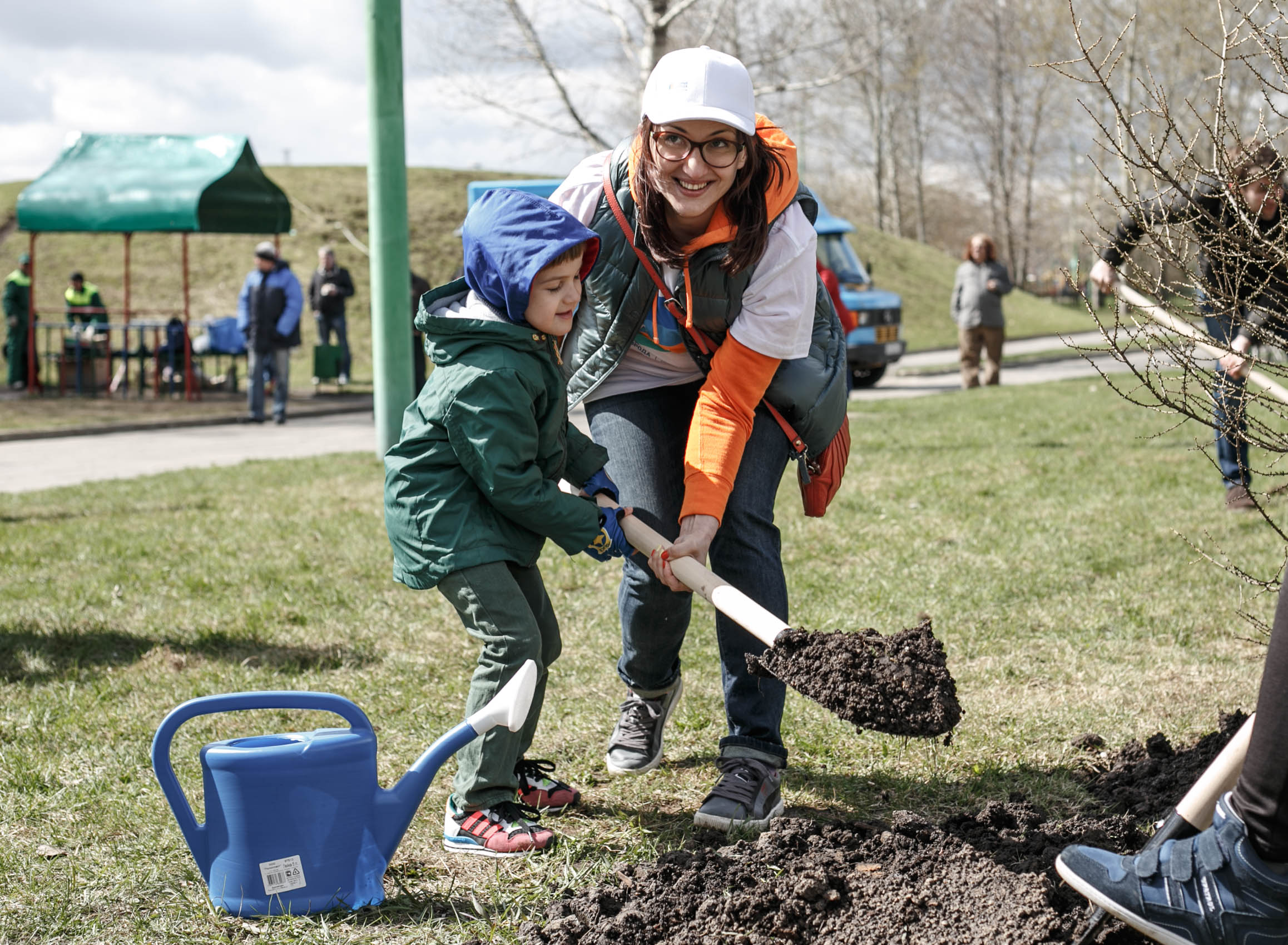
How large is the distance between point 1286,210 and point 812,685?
150cm

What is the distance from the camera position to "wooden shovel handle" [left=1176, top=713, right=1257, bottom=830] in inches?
83.7

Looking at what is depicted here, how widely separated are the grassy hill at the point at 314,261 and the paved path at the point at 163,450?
25.6 feet

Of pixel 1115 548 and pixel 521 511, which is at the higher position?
pixel 521 511

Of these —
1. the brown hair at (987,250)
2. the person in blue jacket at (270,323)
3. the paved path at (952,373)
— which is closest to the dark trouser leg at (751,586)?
the paved path at (952,373)

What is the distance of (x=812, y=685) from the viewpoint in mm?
2523

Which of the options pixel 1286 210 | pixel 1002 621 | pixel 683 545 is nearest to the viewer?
pixel 1286 210

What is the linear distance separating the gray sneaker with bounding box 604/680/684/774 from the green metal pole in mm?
5869

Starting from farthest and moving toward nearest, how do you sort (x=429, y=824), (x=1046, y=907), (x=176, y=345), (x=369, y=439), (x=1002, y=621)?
1. (x=176, y=345)
2. (x=369, y=439)
3. (x=1002, y=621)
4. (x=429, y=824)
5. (x=1046, y=907)

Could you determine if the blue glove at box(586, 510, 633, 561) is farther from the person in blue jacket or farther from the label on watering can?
the person in blue jacket

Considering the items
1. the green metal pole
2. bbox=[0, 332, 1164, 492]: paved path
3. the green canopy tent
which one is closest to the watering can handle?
the green metal pole

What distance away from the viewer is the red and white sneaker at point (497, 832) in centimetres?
284

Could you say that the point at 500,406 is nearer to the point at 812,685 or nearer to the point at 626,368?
the point at 626,368

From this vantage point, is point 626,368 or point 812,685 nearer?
point 812,685

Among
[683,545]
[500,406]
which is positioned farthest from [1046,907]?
[500,406]
